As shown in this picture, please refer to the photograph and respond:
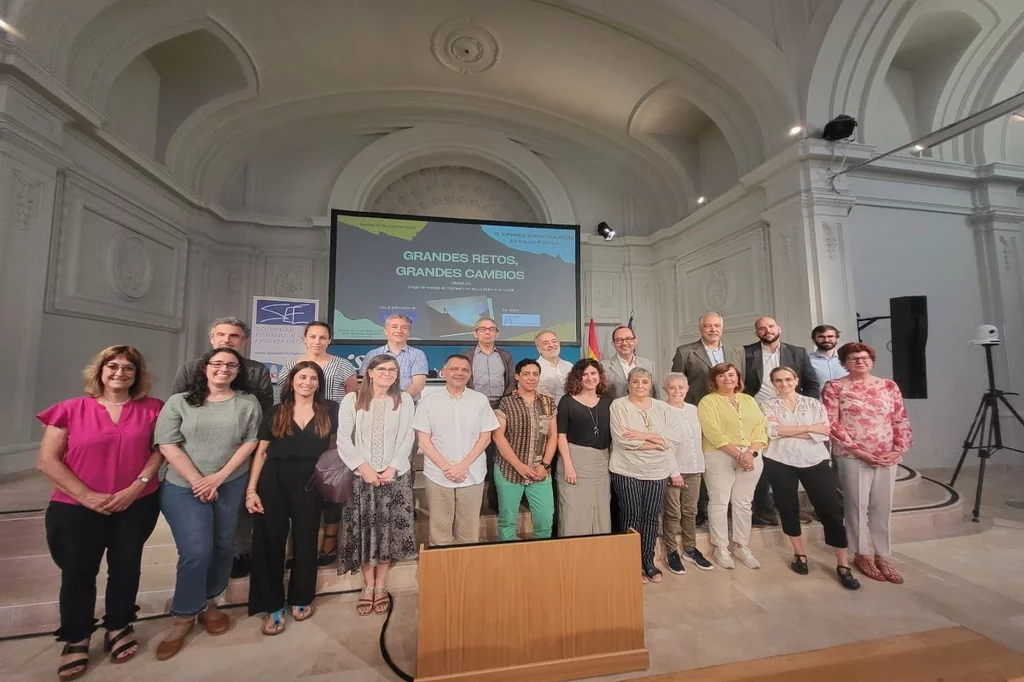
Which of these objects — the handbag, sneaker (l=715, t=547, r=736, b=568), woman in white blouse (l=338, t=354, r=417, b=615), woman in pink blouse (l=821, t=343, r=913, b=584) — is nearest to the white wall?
woman in pink blouse (l=821, t=343, r=913, b=584)

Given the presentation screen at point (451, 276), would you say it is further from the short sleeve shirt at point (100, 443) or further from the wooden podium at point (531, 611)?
the wooden podium at point (531, 611)

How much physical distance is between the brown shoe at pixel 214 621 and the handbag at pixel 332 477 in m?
0.66

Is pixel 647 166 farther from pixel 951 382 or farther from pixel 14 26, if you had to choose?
pixel 14 26

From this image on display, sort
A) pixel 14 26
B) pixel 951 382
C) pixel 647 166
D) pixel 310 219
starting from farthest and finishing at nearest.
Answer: pixel 647 166
pixel 310 219
pixel 951 382
pixel 14 26

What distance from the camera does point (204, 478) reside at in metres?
1.80

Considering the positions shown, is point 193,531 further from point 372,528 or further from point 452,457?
point 452,457

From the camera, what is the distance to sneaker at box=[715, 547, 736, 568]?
2498 millimetres

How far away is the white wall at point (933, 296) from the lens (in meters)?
4.55

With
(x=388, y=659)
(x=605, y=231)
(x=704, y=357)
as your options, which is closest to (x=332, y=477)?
(x=388, y=659)

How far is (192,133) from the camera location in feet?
17.1

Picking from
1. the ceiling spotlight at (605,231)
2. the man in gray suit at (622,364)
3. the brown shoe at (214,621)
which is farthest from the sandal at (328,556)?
the ceiling spotlight at (605,231)

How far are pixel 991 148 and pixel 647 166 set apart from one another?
3.85 metres

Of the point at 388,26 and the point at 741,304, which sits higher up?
the point at 388,26

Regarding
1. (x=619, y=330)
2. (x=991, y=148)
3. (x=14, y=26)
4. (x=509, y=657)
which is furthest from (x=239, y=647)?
(x=991, y=148)
